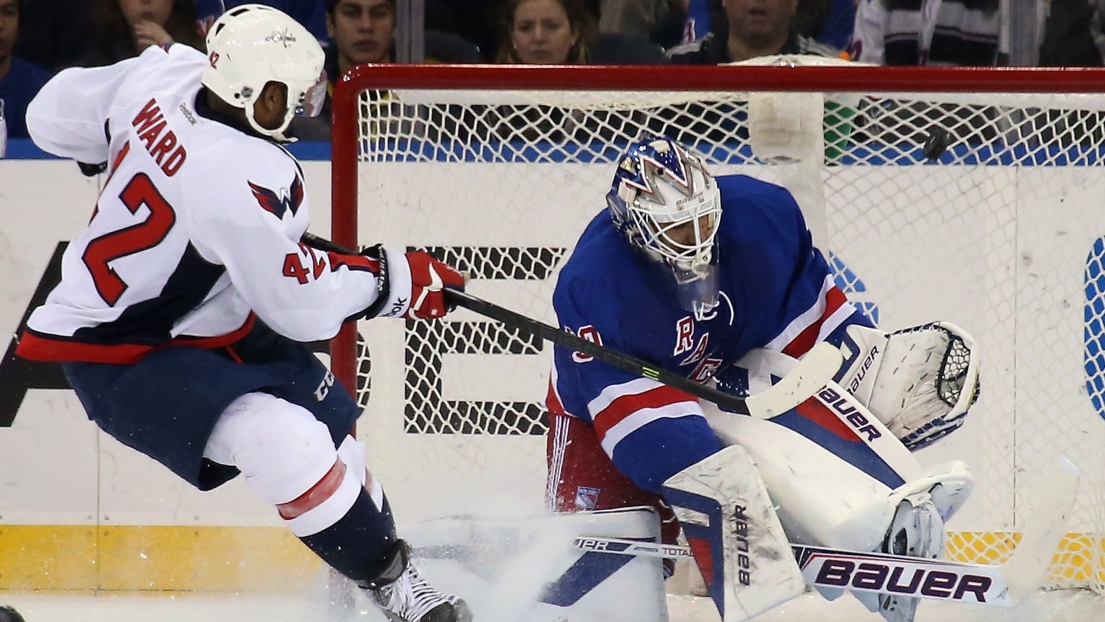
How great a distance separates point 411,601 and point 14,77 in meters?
1.82

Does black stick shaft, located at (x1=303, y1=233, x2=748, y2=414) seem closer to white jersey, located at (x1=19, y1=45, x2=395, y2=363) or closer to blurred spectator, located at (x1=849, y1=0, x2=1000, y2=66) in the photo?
white jersey, located at (x1=19, y1=45, x2=395, y2=363)

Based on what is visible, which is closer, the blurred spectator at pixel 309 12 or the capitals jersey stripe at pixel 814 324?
the capitals jersey stripe at pixel 814 324

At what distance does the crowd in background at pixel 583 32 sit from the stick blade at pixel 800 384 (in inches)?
44.2

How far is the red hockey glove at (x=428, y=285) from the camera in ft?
7.57

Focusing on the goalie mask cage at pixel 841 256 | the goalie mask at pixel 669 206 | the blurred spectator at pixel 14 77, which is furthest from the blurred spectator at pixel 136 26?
the goalie mask at pixel 669 206

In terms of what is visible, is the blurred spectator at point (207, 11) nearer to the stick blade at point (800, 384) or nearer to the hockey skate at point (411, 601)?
the hockey skate at point (411, 601)

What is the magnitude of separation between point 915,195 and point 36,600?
7.07 ft

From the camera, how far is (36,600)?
9.89ft

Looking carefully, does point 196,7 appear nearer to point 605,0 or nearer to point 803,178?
point 605,0

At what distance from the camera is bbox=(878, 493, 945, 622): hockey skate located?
230 centimetres

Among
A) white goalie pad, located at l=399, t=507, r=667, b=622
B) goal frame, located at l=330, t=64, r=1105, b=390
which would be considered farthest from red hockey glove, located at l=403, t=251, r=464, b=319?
white goalie pad, located at l=399, t=507, r=667, b=622

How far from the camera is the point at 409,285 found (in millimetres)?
2287

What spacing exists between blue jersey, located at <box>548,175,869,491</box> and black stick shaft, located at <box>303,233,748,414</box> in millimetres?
49

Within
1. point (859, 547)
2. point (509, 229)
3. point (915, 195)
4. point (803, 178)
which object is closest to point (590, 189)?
point (509, 229)
